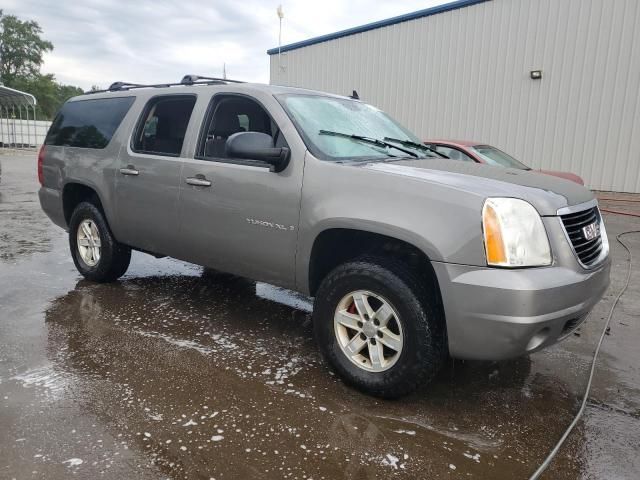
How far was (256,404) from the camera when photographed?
296 cm

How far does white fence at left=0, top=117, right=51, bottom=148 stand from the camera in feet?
118

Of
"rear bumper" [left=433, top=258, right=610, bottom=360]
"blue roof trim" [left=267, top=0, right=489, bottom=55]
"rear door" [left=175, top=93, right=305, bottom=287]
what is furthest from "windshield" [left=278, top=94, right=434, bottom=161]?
"blue roof trim" [left=267, top=0, right=489, bottom=55]

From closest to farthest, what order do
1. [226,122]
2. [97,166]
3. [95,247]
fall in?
[226,122], [97,166], [95,247]

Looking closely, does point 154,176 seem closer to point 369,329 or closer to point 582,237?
point 369,329

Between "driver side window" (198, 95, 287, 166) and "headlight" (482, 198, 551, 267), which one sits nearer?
"headlight" (482, 198, 551, 267)

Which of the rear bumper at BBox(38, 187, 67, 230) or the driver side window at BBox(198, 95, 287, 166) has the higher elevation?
the driver side window at BBox(198, 95, 287, 166)

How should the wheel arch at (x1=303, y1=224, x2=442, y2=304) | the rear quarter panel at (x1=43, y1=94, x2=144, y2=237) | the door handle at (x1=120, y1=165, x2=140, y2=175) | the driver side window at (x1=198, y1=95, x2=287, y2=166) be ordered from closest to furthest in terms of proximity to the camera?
1. the wheel arch at (x1=303, y1=224, x2=442, y2=304)
2. the driver side window at (x1=198, y1=95, x2=287, y2=166)
3. the door handle at (x1=120, y1=165, x2=140, y2=175)
4. the rear quarter panel at (x1=43, y1=94, x2=144, y2=237)

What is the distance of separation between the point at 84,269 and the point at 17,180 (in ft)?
39.8

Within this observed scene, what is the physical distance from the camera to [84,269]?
17.2 feet

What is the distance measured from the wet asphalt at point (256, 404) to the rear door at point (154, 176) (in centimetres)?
67

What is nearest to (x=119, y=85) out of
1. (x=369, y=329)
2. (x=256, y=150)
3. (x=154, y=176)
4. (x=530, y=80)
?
(x=154, y=176)

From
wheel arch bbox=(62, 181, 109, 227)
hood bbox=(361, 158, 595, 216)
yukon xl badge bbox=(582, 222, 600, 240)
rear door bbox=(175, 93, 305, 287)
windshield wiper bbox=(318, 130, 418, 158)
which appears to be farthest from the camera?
wheel arch bbox=(62, 181, 109, 227)

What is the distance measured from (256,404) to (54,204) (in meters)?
3.70

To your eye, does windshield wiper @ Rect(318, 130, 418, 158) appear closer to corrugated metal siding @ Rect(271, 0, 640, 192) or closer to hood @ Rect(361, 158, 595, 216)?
hood @ Rect(361, 158, 595, 216)
